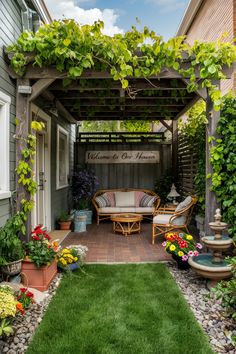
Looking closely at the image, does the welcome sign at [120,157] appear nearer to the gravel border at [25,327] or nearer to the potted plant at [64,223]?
the potted plant at [64,223]

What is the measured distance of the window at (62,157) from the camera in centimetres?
668

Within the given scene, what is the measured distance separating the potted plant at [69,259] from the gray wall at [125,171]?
4571 millimetres

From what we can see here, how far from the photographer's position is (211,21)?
735 centimetres

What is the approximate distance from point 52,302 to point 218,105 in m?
2.97

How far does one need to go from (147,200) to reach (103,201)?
3.67ft

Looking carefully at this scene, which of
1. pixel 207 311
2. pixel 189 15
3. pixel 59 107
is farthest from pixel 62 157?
pixel 189 15

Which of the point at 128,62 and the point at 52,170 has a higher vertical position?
the point at 128,62

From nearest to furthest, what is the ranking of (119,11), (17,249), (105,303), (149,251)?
(105,303)
(17,249)
(149,251)
(119,11)

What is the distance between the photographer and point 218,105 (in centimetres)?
372

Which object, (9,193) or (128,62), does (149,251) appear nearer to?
(9,193)

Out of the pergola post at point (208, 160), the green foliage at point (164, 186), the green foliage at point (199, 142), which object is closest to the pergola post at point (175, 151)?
the green foliage at point (164, 186)

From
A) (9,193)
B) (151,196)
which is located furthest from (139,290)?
(151,196)

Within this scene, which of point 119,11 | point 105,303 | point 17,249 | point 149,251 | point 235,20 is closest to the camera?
point 105,303

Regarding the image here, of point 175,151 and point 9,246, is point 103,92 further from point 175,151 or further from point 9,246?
point 175,151
